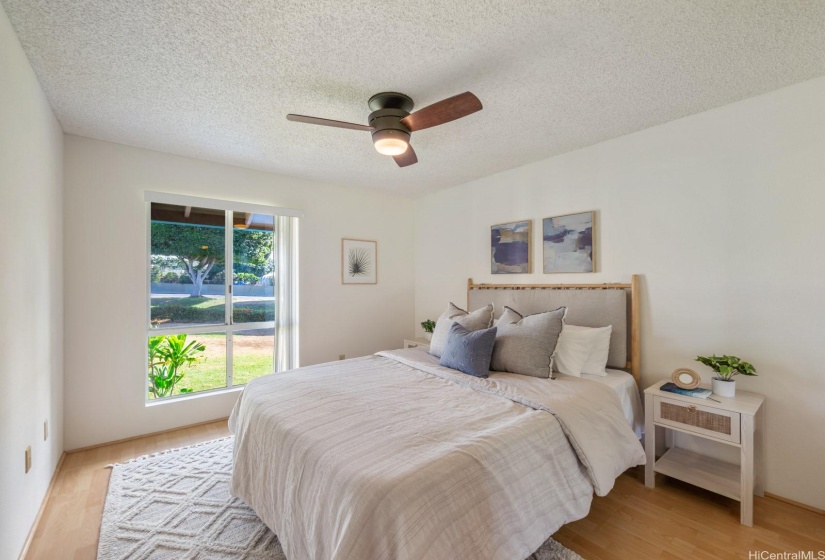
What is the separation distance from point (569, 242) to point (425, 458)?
8.16 ft

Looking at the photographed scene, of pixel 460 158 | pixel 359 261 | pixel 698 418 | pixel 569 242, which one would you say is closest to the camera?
pixel 698 418

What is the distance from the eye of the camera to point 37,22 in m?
1.63

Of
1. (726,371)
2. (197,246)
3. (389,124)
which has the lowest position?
(726,371)

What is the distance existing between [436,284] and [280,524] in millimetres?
3254

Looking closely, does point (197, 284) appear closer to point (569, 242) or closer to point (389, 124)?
point (389, 124)

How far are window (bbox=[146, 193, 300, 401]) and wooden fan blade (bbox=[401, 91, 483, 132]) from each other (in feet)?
7.40

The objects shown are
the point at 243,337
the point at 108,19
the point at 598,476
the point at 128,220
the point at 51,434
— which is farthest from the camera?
the point at 243,337

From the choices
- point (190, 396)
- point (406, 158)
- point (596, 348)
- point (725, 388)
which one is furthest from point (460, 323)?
point (190, 396)

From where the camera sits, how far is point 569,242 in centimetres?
321

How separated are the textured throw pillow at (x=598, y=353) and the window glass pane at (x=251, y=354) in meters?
3.13

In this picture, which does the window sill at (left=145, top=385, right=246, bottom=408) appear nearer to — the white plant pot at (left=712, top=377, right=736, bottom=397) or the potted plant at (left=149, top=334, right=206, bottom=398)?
the potted plant at (left=149, top=334, right=206, bottom=398)

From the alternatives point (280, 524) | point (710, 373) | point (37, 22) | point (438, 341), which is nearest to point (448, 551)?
point (280, 524)

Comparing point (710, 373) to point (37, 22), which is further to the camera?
point (710, 373)

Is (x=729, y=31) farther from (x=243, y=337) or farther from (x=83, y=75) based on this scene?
(x=243, y=337)
